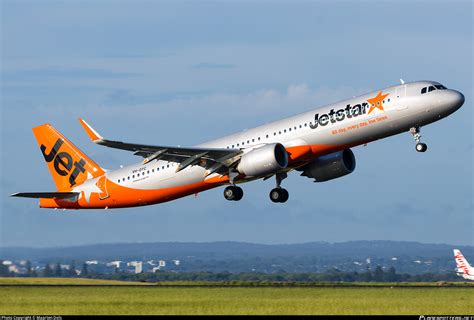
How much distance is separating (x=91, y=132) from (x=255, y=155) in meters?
9.26

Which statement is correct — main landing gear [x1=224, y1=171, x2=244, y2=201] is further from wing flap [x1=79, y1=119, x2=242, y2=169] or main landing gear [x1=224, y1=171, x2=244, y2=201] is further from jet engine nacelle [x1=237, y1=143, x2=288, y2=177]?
jet engine nacelle [x1=237, y1=143, x2=288, y2=177]

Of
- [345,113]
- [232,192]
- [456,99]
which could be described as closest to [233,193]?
[232,192]

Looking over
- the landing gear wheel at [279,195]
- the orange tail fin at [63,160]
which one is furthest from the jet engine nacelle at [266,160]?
the orange tail fin at [63,160]

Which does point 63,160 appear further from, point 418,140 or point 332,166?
point 418,140

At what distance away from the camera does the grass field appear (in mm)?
36237

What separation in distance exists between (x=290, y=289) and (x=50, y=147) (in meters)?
26.3

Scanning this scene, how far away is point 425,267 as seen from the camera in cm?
9944

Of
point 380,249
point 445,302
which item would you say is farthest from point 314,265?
point 445,302

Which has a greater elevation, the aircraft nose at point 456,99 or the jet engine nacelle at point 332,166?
the aircraft nose at point 456,99

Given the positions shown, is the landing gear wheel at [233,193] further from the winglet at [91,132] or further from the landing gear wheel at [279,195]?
the winglet at [91,132]

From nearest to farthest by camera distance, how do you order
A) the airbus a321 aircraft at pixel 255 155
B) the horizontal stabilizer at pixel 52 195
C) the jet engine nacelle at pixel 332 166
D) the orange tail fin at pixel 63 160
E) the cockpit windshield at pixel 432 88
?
the cockpit windshield at pixel 432 88 → the airbus a321 aircraft at pixel 255 155 → the jet engine nacelle at pixel 332 166 → the horizontal stabilizer at pixel 52 195 → the orange tail fin at pixel 63 160

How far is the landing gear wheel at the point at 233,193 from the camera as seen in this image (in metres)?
56.5

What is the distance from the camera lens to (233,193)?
56500mm

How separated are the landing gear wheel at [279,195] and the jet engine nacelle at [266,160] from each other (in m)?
5.19
